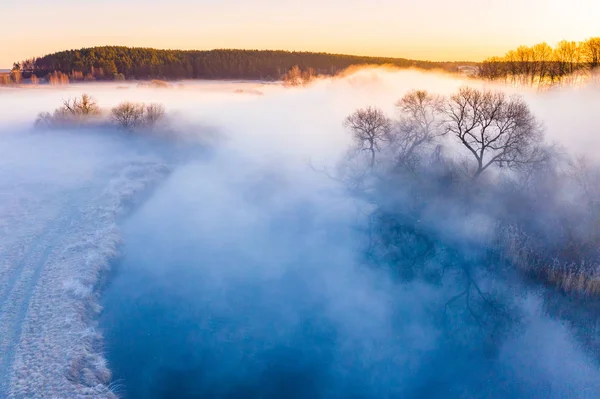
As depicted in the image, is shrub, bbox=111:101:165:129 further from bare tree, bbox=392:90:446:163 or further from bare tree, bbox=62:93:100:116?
bare tree, bbox=392:90:446:163


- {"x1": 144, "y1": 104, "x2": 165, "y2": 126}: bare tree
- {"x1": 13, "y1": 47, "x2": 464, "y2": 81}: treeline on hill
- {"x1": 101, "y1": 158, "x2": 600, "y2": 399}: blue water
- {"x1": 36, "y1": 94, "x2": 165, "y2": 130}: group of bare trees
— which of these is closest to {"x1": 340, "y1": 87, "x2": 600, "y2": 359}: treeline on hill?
{"x1": 101, "y1": 158, "x2": 600, "y2": 399}: blue water

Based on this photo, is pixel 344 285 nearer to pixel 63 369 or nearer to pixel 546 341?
pixel 546 341

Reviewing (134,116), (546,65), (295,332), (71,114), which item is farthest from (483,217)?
(71,114)

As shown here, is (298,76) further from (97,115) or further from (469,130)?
(469,130)

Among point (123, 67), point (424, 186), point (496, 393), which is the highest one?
point (123, 67)

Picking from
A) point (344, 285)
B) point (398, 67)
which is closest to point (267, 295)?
point (344, 285)

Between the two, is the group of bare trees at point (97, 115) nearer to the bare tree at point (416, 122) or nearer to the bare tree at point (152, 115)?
the bare tree at point (152, 115)
